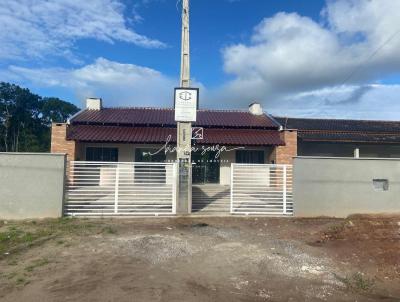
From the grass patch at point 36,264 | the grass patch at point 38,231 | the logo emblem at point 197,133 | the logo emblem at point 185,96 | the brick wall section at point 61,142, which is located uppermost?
the logo emblem at point 185,96

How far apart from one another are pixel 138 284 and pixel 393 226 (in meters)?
7.53

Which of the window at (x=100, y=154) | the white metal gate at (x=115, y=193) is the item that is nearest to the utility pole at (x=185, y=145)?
the white metal gate at (x=115, y=193)

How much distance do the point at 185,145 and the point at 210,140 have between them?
25.3 ft

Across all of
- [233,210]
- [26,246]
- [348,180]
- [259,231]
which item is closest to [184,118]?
[233,210]

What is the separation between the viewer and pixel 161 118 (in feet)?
74.0

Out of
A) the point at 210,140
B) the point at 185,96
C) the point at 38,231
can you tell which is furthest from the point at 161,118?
the point at 38,231

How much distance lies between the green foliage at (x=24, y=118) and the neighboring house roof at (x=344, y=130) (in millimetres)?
39692

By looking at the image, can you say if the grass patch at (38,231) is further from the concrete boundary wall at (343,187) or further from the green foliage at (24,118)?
the green foliage at (24,118)

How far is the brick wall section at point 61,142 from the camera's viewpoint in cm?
1905

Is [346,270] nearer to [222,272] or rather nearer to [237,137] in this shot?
[222,272]

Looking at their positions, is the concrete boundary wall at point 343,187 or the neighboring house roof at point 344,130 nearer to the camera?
the concrete boundary wall at point 343,187

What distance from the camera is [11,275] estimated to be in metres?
5.93

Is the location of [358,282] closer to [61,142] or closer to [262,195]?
[262,195]

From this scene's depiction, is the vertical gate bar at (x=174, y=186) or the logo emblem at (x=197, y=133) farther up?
the logo emblem at (x=197, y=133)
